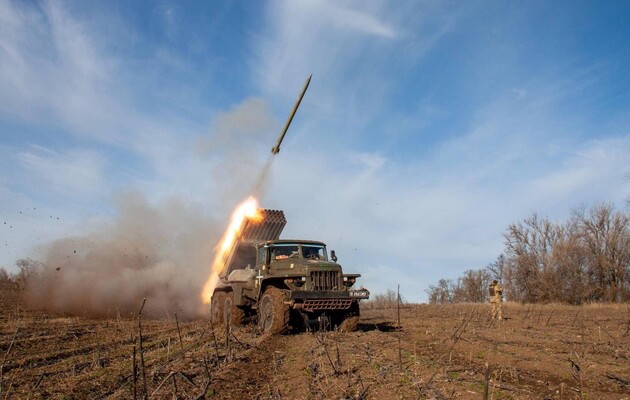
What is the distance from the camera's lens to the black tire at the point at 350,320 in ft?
45.8

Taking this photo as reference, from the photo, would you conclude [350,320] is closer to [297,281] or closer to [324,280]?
[324,280]

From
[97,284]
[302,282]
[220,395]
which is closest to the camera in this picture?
[220,395]

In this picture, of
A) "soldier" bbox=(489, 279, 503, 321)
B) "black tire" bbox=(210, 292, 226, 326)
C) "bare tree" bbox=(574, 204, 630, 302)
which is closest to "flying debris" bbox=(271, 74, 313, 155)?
"black tire" bbox=(210, 292, 226, 326)

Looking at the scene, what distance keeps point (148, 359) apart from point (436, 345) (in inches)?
256

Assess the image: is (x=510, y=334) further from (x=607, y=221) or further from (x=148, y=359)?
(x=607, y=221)

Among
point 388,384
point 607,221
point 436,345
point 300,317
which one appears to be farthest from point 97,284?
point 607,221

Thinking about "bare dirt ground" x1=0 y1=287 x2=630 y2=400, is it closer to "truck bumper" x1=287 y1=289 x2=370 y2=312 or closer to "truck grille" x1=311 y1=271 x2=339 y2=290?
"truck bumper" x1=287 y1=289 x2=370 y2=312

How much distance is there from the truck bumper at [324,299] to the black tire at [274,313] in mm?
252

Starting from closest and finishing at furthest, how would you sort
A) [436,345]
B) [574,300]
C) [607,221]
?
[436,345] → [574,300] → [607,221]

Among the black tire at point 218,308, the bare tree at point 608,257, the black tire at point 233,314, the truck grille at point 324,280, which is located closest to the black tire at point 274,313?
the truck grille at point 324,280

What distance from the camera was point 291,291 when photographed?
12.8 meters

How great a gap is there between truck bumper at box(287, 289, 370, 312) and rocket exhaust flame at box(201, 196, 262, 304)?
5.17 meters

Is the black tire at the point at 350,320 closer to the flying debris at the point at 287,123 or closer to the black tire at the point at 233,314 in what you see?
the black tire at the point at 233,314

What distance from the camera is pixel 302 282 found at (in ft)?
44.6
